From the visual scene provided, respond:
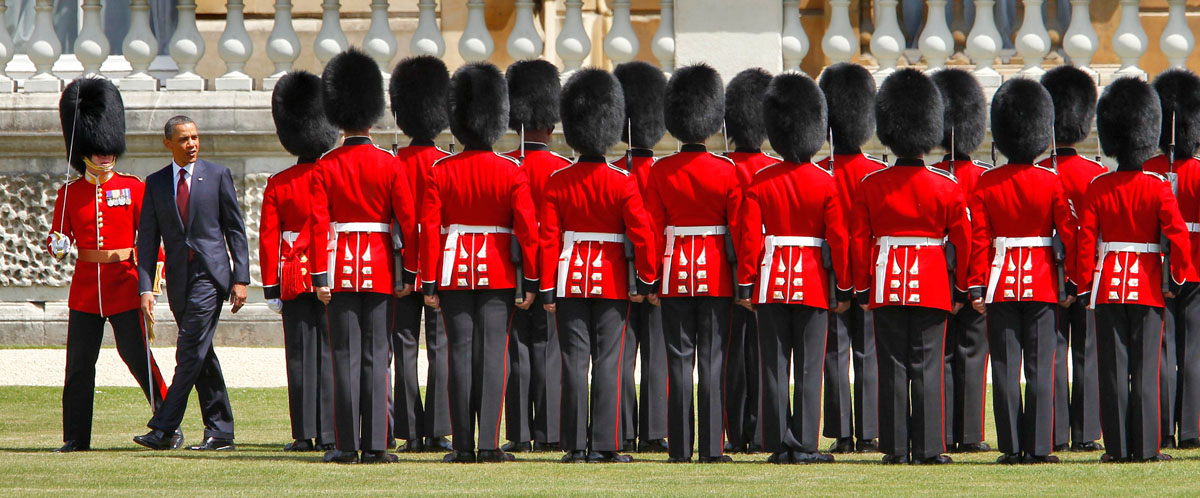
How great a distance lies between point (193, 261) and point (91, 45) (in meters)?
3.87

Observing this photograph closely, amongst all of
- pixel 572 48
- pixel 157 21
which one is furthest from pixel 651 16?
pixel 157 21

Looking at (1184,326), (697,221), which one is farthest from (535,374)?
→ (1184,326)

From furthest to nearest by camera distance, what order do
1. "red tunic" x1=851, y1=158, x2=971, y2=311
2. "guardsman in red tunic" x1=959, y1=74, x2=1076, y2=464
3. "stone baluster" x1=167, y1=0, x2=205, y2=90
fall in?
"stone baluster" x1=167, y1=0, x2=205, y2=90 → "guardsman in red tunic" x1=959, y1=74, x2=1076, y2=464 → "red tunic" x1=851, y1=158, x2=971, y2=311

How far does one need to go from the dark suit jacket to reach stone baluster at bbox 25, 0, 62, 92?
3.81m

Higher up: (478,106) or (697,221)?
(478,106)

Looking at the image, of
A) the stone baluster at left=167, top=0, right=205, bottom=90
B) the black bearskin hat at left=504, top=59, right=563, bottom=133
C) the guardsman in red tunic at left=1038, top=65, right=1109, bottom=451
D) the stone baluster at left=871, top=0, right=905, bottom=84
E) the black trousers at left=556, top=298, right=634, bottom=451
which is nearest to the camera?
the black trousers at left=556, top=298, right=634, bottom=451

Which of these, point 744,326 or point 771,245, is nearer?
point 771,245

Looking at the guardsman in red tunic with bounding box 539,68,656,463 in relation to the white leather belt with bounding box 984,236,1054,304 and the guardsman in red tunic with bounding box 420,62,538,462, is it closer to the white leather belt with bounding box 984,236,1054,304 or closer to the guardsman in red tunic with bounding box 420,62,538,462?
the guardsman in red tunic with bounding box 420,62,538,462

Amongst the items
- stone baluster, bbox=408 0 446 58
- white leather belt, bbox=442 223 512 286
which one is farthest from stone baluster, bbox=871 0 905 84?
white leather belt, bbox=442 223 512 286

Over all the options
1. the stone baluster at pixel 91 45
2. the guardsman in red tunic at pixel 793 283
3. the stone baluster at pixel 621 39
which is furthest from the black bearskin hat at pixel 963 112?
the stone baluster at pixel 91 45

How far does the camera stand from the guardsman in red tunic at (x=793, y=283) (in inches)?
312

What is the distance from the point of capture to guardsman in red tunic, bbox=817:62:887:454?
840 cm

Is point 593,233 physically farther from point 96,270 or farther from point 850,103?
point 96,270

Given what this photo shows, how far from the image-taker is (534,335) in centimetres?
848
